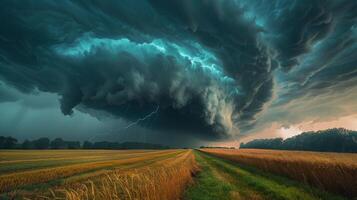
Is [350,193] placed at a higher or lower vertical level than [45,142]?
lower

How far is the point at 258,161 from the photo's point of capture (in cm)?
2550

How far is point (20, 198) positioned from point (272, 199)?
43.2 feet

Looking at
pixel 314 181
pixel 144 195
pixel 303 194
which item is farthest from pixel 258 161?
pixel 144 195

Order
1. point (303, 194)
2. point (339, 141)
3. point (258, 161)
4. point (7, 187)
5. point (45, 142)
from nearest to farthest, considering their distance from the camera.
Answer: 1. point (303, 194)
2. point (7, 187)
3. point (258, 161)
4. point (339, 141)
5. point (45, 142)

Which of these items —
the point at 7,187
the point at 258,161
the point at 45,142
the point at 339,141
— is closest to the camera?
the point at 7,187

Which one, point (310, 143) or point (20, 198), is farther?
point (310, 143)

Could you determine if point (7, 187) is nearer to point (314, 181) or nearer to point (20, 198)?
point (20, 198)

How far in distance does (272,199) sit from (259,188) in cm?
280

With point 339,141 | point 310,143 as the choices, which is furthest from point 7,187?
point 310,143

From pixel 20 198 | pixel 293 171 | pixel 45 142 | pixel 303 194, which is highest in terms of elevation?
pixel 45 142

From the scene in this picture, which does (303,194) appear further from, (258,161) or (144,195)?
(258,161)

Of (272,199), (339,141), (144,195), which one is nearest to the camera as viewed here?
(144,195)

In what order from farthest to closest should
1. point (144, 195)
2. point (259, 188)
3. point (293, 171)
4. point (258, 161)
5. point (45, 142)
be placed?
1. point (45, 142)
2. point (258, 161)
3. point (293, 171)
4. point (259, 188)
5. point (144, 195)

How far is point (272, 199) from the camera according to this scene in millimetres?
11102
